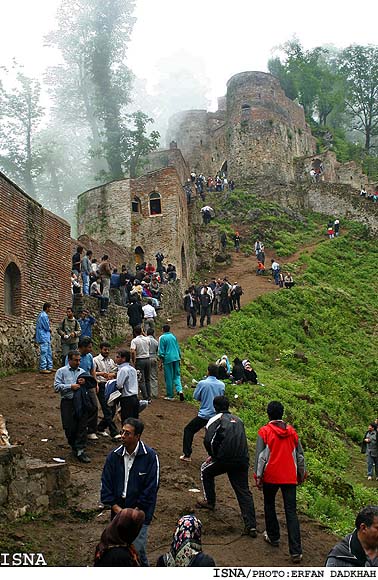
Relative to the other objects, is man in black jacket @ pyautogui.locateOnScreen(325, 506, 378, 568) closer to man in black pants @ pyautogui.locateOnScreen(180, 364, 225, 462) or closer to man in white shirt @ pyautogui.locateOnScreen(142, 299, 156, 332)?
man in black pants @ pyautogui.locateOnScreen(180, 364, 225, 462)

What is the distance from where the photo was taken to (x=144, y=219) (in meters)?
32.2

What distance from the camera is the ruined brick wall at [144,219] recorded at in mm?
31531

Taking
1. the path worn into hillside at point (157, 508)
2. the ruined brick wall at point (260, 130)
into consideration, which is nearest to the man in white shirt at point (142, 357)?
the path worn into hillside at point (157, 508)

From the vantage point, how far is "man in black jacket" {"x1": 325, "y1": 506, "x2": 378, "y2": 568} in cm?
455

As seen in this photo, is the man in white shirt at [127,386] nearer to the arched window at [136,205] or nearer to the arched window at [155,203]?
the arched window at [155,203]

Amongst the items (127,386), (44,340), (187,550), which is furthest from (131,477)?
(44,340)

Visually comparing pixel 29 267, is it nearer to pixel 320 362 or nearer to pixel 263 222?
pixel 320 362

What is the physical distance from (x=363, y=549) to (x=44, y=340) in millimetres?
10450

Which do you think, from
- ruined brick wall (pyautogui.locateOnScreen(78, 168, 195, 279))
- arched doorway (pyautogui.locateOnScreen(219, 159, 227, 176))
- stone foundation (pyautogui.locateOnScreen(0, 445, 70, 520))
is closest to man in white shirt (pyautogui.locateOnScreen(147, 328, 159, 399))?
stone foundation (pyautogui.locateOnScreen(0, 445, 70, 520))

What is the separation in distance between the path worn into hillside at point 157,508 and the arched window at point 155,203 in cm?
2049

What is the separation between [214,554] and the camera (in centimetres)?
651

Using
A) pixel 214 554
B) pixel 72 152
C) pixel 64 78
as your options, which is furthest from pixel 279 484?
pixel 72 152

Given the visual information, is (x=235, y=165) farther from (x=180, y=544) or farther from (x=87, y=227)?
(x=180, y=544)

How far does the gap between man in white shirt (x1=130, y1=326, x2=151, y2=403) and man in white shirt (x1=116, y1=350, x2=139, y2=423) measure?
110 inches
